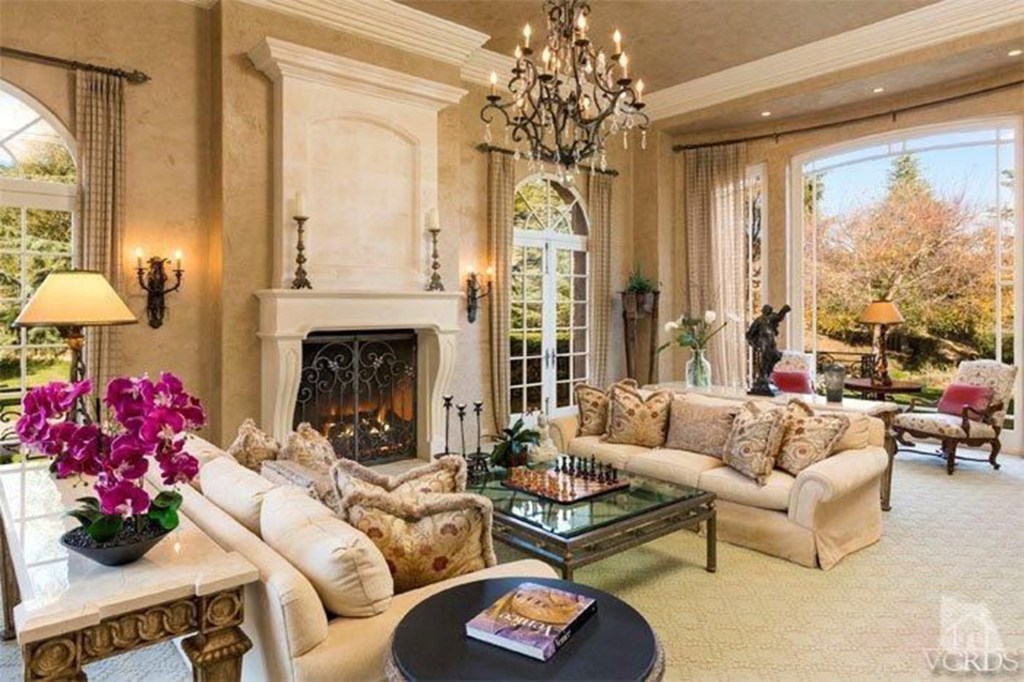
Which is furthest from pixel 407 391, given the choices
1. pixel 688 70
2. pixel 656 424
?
pixel 688 70

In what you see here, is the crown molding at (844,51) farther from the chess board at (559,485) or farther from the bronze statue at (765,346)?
the chess board at (559,485)

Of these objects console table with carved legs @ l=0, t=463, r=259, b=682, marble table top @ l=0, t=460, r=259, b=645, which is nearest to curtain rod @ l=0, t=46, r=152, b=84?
marble table top @ l=0, t=460, r=259, b=645

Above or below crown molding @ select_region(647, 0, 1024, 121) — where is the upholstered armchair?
below

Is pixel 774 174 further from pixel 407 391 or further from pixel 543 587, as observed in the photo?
pixel 543 587

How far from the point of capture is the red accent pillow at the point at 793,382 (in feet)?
21.1

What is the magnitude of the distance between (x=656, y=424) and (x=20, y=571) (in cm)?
387

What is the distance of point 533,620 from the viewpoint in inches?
69.8

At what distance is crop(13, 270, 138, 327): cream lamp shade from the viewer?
9.27ft

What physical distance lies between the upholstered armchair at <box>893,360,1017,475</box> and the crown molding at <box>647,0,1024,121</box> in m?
3.09

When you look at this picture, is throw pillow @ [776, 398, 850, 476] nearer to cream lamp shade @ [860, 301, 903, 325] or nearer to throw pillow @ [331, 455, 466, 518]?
throw pillow @ [331, 455, 466, 518]

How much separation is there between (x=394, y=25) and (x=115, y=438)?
479cm

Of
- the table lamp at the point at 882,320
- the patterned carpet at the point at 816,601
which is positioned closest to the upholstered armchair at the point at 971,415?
the table lamp at the point at 882,320

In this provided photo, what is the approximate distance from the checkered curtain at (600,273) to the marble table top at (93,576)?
597cm

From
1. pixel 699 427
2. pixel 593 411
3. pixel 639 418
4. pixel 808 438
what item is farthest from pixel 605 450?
pixel 808 438
